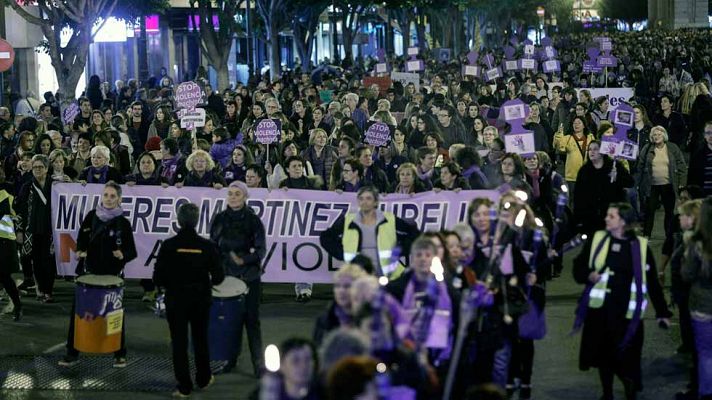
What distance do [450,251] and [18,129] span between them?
490 inches

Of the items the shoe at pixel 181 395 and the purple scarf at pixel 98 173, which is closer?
the shoe at pixel 181 395

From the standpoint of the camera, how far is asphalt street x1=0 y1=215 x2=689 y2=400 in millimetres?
10938

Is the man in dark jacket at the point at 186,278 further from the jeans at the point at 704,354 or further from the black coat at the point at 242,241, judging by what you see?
the jeans at the point at 704,354

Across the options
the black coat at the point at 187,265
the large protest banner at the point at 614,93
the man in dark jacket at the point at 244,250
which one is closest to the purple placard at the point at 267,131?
the man in dark jacket at the point at 244,250

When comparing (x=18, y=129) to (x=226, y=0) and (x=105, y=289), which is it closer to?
(x=105, y=289)

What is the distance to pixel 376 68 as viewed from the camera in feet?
118

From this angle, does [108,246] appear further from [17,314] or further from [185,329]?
[17,314]

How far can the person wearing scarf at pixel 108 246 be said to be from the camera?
11.9 m

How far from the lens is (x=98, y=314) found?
11.5 meters

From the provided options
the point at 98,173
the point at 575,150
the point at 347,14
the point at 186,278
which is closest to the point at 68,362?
the point at 186,278

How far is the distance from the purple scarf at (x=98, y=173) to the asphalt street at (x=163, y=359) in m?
1.32

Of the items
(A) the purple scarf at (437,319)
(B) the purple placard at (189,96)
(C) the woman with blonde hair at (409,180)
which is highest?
(B) the purple placard at (189,96)

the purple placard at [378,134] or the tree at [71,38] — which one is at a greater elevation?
the tree at [71,38]

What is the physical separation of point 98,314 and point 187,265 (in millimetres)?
1434
